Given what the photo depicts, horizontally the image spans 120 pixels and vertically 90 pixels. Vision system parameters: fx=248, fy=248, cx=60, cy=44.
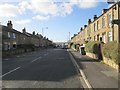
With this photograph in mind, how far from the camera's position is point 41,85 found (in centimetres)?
1123

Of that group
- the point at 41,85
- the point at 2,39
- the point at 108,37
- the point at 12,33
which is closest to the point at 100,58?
the point at 108,37

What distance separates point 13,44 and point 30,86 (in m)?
50.0

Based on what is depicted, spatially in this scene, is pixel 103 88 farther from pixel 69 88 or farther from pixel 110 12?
pixel 110 12

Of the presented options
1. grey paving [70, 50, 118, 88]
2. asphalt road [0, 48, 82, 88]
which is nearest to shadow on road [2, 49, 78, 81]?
asphalt road [0, 48, 82, 88]

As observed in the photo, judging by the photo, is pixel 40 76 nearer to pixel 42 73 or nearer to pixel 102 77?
pixel 42 73

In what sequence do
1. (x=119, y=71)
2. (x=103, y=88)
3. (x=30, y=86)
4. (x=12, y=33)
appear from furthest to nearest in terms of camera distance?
(x=12, y=33) < (x=119, y=71) < (x=30, y=86) < (x=103, y=88)

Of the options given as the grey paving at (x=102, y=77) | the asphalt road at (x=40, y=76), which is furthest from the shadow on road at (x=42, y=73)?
the grey paving at (x=102, y=77)

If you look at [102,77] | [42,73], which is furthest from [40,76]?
[102,77]

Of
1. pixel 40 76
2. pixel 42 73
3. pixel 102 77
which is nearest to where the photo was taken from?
pixel 102 77

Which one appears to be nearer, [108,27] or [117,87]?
[117,87]

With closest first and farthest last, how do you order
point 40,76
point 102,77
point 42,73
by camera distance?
point 102,77, point 40,76, point 42,73

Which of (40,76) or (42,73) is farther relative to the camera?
(42,73)

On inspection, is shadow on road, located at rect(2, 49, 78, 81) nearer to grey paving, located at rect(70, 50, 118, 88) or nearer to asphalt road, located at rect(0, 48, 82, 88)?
asphalt road, located at rect(0, 48, 82, 88)

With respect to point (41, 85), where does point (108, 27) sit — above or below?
above
